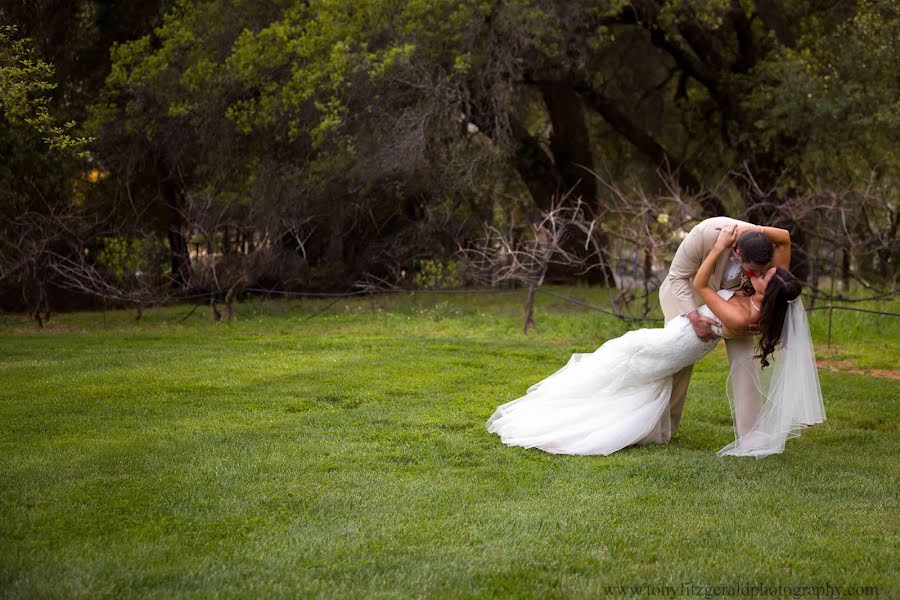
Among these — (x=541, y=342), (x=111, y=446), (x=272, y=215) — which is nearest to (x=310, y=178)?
(x=272, y=215)

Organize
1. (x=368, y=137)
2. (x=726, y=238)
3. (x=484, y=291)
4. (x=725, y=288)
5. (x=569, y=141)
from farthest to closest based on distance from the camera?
(x=569, y=141), (x=368, y=137), (x=484, y=291), (x=725, y=288), (x=726, y=238)

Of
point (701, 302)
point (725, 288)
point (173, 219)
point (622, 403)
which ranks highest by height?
point (173, 219)

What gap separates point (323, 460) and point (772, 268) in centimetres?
340

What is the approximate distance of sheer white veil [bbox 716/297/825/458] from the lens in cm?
713

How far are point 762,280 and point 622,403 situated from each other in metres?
1.36

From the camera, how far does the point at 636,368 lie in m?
7.57

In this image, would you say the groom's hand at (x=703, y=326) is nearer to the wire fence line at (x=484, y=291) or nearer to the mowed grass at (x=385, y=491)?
the mowed grass at (x=385, y=491)

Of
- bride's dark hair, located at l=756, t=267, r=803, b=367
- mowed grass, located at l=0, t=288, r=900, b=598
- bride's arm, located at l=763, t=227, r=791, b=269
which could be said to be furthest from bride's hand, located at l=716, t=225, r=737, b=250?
mowed grass, located at l=0, t=288, r=900, b=598

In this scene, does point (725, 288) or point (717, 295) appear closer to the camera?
point (717, 295)

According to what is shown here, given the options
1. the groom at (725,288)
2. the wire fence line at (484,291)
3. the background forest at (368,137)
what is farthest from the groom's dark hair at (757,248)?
the background forest at (368,137)

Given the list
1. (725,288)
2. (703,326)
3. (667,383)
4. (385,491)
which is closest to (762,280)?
(725,288)

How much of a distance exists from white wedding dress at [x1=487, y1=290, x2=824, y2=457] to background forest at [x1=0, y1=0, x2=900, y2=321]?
786 cm

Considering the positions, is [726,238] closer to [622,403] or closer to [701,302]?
[701,302]

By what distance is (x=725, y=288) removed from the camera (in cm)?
754
